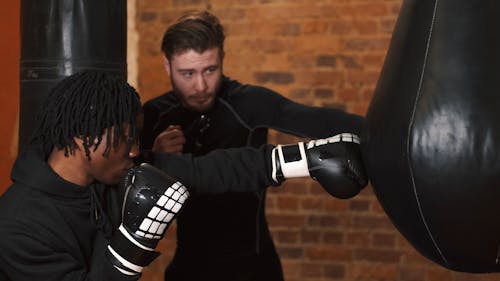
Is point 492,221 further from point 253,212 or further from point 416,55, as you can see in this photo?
point 253,212

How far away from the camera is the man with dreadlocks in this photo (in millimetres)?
1354

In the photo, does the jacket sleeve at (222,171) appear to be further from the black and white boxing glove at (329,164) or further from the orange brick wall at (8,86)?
the orange brick wall at (8,86)

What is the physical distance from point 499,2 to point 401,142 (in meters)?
0.28

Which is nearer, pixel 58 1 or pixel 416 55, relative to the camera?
pixel 416 55

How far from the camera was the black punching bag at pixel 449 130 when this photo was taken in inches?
45.2

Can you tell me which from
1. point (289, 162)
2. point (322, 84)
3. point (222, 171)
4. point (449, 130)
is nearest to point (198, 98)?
point (222, 171)

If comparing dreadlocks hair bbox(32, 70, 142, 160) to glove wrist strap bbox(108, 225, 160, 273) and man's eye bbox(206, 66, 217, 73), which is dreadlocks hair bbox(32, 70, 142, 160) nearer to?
glove wrist strap bbox(108, 225, 160, 273)

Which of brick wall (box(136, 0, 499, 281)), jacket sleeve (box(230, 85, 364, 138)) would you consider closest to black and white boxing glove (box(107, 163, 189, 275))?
jacket sleeve (box(230, 85, 364, 138))

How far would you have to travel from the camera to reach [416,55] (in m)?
1.21

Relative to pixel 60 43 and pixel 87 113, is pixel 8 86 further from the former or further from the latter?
pixel 87 113

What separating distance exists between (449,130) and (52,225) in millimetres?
761

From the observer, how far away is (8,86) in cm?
271

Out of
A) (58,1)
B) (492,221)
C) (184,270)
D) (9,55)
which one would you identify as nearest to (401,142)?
(492,221)

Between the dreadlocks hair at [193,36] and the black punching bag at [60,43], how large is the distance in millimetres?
359
